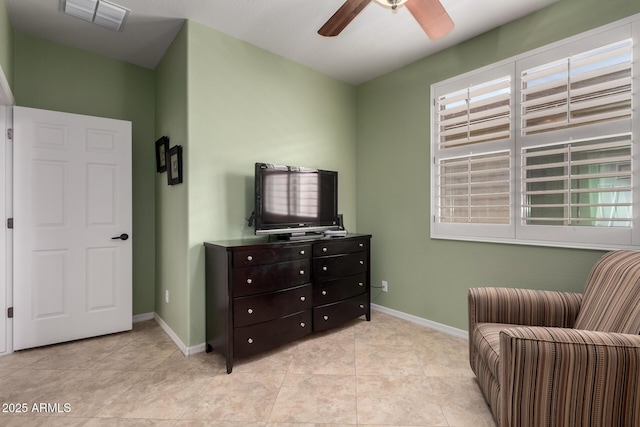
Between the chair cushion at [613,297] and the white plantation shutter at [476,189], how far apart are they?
2.70 ft

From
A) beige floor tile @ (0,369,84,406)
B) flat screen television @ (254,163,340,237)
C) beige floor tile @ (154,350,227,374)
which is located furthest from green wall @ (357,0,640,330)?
beige floor tile @ (0,369,84,406)

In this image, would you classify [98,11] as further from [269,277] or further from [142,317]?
[142,317]

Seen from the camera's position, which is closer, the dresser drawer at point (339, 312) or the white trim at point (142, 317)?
the dresser drawer at point (339, 312)

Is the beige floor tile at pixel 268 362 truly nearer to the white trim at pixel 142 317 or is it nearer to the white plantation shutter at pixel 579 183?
the white trim at pixel 142 317

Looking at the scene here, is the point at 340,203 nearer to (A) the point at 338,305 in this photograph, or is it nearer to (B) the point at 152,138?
(A) the point at 338,305

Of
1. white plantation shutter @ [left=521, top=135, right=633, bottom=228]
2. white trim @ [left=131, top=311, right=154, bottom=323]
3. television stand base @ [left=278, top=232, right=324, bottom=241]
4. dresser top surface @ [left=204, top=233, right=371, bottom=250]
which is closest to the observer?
white plantation shutter @ [left=521, top=135, right=633, bottom=228]

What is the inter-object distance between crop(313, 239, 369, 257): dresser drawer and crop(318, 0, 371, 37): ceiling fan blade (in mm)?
1631

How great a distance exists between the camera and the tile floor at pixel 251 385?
170 cm

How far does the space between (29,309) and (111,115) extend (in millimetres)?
1895

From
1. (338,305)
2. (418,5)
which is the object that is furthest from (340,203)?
(418,5)

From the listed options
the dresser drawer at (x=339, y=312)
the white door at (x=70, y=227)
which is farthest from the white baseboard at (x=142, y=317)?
the dresser drawer at (x=339, y=312)

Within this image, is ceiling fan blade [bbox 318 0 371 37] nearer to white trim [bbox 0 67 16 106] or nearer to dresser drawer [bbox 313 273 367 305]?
dresser drawer [bbox 313 273 367 305]

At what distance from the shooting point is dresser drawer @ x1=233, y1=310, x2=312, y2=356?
87.7 inches

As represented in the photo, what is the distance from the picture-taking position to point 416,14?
185cm
